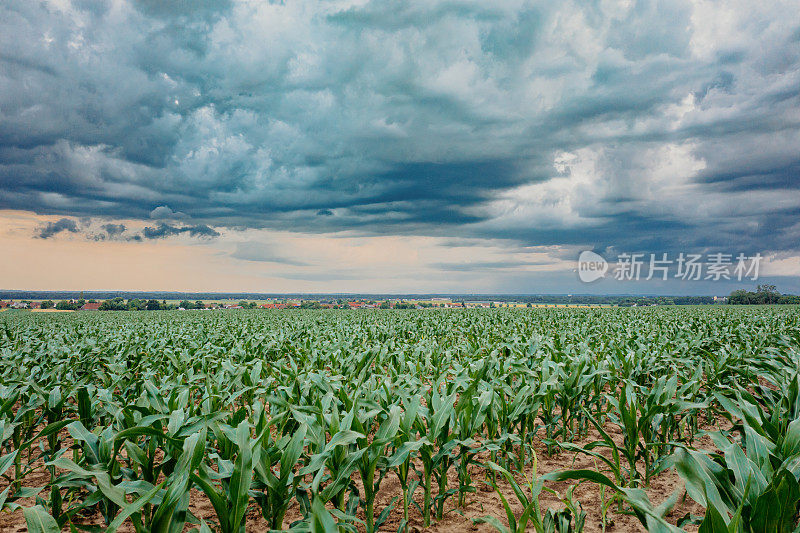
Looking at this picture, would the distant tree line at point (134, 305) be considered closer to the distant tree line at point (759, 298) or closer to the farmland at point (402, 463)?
the farmland at point (402, 463)

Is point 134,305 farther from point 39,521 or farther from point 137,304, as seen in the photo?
point 39,521

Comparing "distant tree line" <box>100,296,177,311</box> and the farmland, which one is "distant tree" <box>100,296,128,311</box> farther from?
the farmland

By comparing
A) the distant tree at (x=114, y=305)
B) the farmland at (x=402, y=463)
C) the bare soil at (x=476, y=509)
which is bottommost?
the distant tree at (x=114, y=305)

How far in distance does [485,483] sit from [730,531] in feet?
10.5

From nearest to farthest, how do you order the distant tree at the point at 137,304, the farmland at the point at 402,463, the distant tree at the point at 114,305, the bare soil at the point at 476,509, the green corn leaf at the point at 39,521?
the green corn leaf at the point at 39,521 < the farmland at the point at 402,463 < the bare soil at the point at 476,509 < the distant tree at the point at 114,305 < the distant tree at the point at 137,304

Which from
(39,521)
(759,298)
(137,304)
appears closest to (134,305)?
(137,304)

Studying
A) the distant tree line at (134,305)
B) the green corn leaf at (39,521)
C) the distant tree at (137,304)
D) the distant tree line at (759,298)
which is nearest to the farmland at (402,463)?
the green corn leaf at (39,521)

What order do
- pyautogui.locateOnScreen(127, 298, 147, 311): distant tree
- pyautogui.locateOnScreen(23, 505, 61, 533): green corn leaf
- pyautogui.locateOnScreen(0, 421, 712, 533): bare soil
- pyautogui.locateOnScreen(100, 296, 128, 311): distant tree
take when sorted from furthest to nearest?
Result: pyautogui.locateOnScreen(127, 298, 147, 311): distant tree < pyautogui.locateOnScreen(100, 296, 128, 311): distant tree < pyautogui.locateOnScreen(0, 421, 712, 533): bare soil < pyautogui.locateOnScreen(23, 505, 61, 533): green corn leaf

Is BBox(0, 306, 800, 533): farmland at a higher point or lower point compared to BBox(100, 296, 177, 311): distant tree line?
higher

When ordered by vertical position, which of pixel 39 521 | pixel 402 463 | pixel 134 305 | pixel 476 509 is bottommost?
pixel 134 305

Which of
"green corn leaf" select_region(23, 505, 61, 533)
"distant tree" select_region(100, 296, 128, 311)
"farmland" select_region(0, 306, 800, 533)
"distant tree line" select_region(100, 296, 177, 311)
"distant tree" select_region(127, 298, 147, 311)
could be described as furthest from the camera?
"distant tree" select_region(127, 298, 147, 311)

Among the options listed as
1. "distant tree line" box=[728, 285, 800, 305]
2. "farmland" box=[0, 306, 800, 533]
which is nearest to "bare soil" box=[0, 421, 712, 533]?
"farmland" box=[0, 306, 800, 533]

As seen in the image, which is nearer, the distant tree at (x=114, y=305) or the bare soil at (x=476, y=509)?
the bare soil at (x=476, y=509)

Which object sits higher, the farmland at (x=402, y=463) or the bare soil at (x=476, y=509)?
the farmland at (x=402, y=463)
